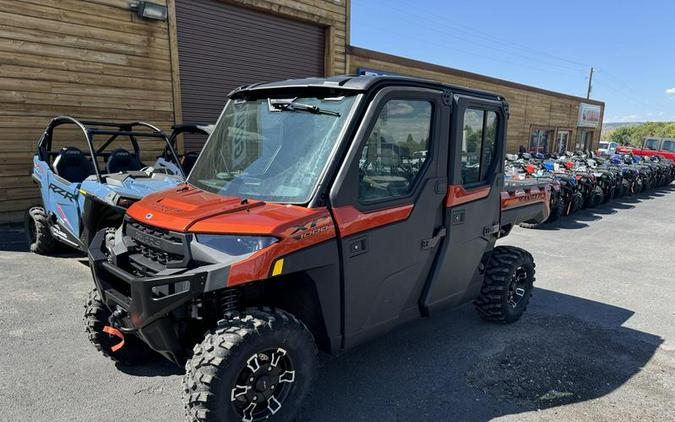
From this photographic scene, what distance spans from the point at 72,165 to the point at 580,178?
11.8 metres

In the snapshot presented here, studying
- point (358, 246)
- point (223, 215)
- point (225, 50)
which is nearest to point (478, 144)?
point (358, 246)

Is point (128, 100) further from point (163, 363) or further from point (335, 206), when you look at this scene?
point (335, 206)

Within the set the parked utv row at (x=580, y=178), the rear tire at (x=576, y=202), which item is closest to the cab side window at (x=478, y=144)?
the parked utv row at (x=580, y=178)

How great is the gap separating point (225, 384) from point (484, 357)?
7.74 ft

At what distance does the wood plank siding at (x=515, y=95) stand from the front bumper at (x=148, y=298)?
445 inches

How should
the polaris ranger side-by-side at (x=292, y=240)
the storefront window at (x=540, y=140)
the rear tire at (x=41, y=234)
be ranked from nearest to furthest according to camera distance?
the polaris ranger side-by-side at (x=292, y=240) → the rear tire at (x=41, y=234) → the storefront window at (x=540, y=140)

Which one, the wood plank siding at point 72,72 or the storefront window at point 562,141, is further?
the storefront window at point 562,141

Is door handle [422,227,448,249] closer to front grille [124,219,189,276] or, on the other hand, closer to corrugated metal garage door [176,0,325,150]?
front grille [124,219,189,276]

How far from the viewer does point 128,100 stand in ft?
28.9

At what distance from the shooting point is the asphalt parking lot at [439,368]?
2973 millimetres

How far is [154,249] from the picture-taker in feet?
8.84

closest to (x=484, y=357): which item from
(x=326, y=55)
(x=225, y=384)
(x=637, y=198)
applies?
(x=225, y=384)

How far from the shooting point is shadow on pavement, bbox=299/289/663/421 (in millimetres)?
3033

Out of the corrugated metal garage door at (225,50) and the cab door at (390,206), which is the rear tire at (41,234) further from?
the cab door at (390,206)
